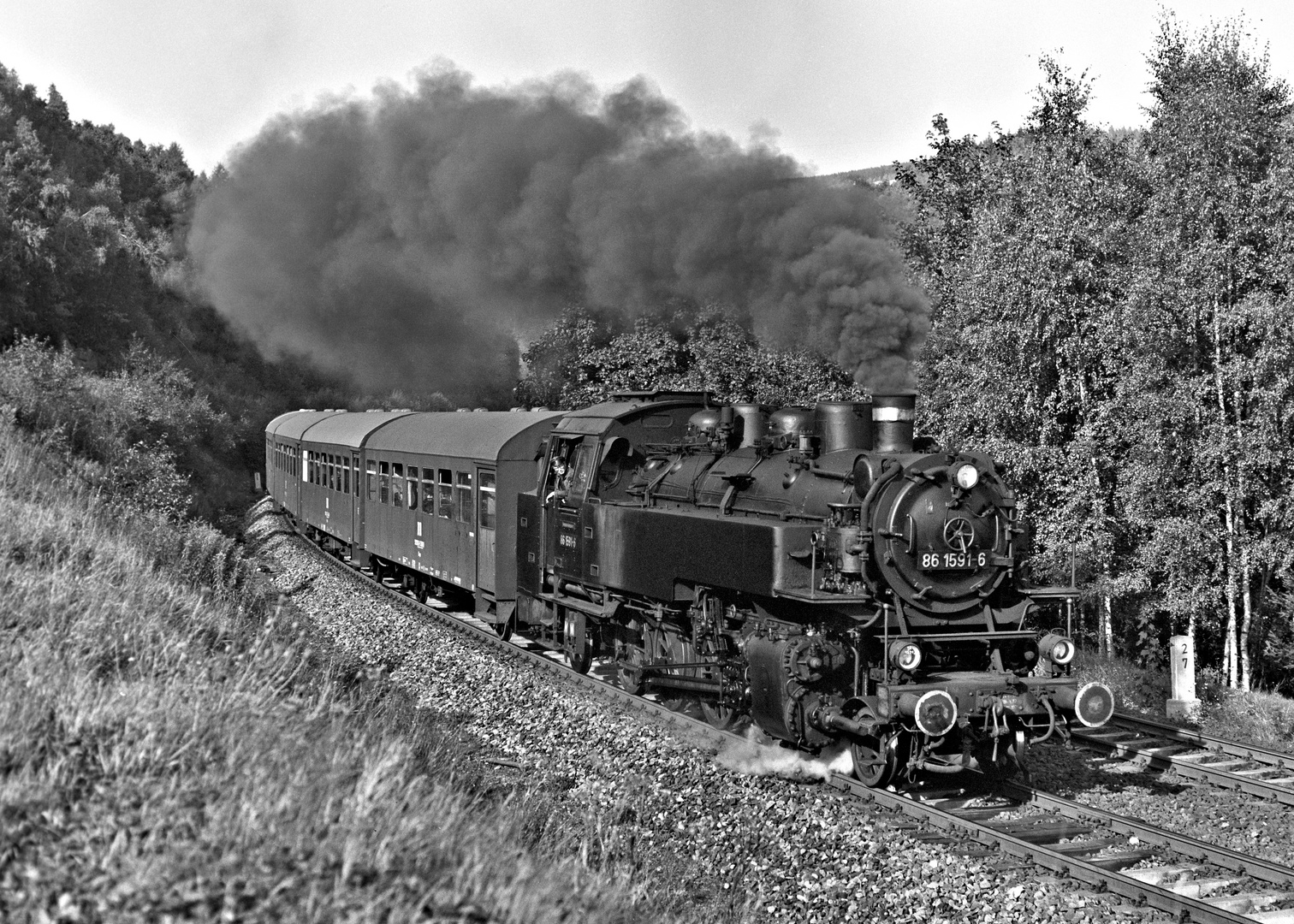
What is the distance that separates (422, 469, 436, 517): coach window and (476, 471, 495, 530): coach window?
191 cm

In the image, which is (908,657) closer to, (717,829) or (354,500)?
(717,829)

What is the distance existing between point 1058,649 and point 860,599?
170cm

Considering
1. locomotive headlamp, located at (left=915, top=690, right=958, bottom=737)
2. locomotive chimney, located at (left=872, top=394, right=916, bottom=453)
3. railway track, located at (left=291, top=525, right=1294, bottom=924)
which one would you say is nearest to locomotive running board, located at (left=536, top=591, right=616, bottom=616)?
railway track, located at (left=291, top=525, right=1294, bottom=924)

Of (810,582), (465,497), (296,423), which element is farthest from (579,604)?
(296,423)

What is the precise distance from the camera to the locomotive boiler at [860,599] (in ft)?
25.7

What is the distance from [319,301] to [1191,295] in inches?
710

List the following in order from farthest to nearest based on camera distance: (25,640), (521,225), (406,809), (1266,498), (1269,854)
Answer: (521,225), (1266,498), (1269,854), (25,640), (406,809)

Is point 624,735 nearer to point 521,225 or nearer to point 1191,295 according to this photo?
point 1191,295

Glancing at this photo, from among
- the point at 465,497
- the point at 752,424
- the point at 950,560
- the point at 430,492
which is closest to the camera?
the point at 950,560

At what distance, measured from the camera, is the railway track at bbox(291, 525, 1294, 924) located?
6105mm

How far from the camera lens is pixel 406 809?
448 centimetres

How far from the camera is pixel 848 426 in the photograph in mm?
8805

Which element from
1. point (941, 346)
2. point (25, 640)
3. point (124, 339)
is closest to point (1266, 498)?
point (941, 346)

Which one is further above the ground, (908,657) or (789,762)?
(908,657)
